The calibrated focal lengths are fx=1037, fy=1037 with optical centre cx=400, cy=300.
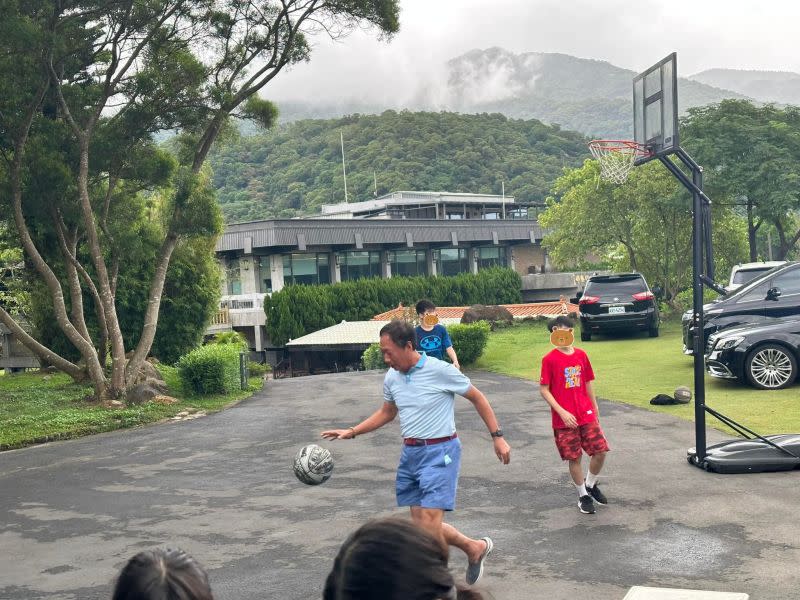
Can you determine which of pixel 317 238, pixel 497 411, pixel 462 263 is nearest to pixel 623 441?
pixel 497 411

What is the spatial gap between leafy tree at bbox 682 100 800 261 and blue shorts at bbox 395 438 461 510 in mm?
29981

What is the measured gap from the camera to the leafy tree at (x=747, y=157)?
115ft

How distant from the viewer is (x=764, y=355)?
16.9 m

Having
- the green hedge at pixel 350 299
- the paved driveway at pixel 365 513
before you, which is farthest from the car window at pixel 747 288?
the green hedge at pixel 350 299

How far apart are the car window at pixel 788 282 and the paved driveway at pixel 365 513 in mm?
4964

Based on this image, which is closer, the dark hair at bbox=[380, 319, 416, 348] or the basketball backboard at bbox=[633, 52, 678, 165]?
the dark hair at bbox=[380, 319, 416, 348]

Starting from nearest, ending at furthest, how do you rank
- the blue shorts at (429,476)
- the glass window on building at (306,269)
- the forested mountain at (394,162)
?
the blue shorts at (429,476) < the glass window on building at (306,269) < the forested mountain at (394,162)

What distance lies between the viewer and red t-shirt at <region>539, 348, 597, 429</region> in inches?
375

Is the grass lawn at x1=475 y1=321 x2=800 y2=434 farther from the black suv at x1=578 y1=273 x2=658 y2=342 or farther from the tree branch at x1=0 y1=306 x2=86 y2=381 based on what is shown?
the tree branch at x1=0 y1=306 x2=86 y2=381

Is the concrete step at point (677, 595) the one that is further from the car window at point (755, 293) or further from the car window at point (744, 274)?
the car window at point (744, 274)

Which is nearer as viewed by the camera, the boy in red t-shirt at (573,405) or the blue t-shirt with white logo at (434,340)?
the boy in red t-shirt at (573,405)

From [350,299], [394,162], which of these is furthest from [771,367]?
[394,162]

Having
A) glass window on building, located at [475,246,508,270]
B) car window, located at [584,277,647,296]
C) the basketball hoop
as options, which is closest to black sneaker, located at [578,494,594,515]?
the basketball hoop

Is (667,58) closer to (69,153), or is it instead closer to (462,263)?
(69,153)
